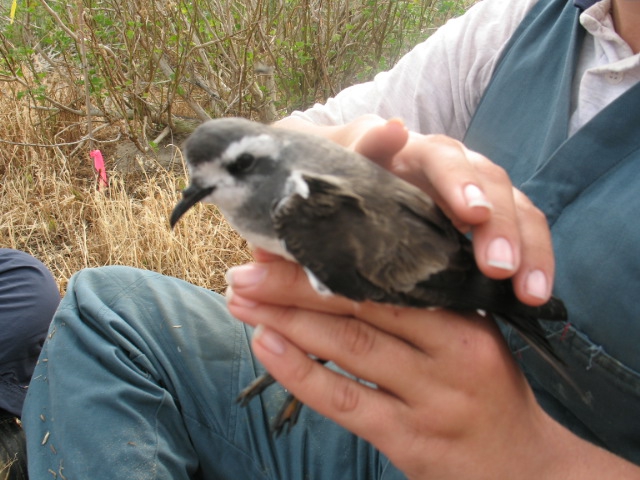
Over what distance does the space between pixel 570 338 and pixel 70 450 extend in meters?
2.02

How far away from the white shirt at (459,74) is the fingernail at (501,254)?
85 centimetres

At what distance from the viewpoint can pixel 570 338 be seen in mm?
1751

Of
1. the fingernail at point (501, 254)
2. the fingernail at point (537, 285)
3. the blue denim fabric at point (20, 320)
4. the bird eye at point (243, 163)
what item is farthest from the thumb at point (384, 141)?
the blue denim fabric at point (20, 320)

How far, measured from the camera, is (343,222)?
4.72 ft

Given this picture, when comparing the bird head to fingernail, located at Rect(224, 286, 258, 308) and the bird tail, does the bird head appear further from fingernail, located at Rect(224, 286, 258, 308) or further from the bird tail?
the bird tail

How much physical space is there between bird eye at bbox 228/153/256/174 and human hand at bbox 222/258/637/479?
1.01 feet

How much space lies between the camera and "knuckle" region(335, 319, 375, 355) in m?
1.55

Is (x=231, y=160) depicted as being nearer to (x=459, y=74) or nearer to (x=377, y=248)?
(x=377, y=248)

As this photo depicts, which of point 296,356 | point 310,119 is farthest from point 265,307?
point 310,119

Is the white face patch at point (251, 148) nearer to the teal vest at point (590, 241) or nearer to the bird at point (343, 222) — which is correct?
the bird at point (343, 222)

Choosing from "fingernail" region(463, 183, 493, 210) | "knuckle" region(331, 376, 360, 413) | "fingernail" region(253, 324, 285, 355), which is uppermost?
"fingernail" region(463, 183, 493, 210)

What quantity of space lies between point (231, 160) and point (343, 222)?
0.47 meters

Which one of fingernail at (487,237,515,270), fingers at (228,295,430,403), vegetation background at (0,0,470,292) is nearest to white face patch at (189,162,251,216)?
fingers at (228,295,430,403)

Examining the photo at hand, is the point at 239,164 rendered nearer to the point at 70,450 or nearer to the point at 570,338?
the point at 570,338
